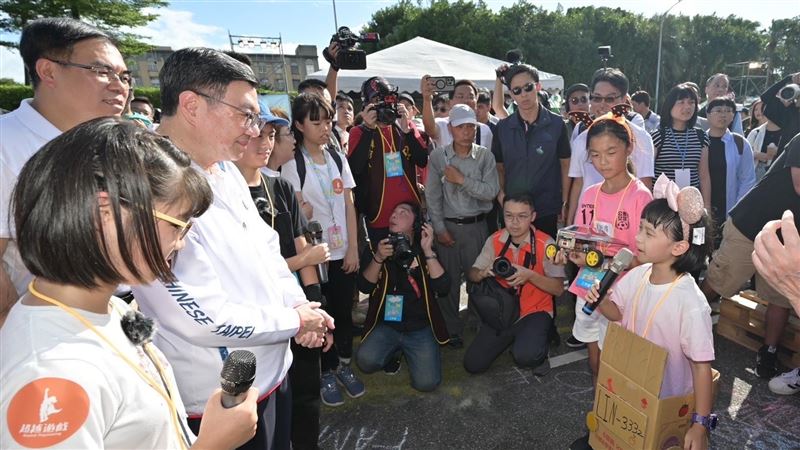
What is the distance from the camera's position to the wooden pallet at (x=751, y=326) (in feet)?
11.0

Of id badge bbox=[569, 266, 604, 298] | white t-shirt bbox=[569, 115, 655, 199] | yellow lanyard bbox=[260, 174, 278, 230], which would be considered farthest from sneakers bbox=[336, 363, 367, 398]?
white t-shirt bbox=[569, 115, 655, 199]

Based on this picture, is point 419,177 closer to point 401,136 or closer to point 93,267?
point 401,136

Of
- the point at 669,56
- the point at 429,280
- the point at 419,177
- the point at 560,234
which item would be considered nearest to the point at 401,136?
the point at 419,177

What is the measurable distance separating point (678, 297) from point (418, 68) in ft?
36.8

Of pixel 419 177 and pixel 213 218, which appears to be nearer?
pixel 213 218

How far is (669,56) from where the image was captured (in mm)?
46656

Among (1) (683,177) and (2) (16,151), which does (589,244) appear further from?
(2) (16,151)

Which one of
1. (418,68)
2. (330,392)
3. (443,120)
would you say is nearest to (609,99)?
(443,120)

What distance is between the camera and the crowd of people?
2.89 feet

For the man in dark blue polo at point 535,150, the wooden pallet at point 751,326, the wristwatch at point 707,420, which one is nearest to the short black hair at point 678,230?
the wristwatch at point 707,420

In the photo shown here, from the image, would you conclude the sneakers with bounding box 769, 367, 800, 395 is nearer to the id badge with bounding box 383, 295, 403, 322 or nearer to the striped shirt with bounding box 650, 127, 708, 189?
the striped shirt with bounding box 650, 127, 708, 189

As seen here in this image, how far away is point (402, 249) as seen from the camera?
11.0 ft

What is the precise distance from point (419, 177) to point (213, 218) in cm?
377

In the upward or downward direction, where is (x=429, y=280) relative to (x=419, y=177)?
downward
